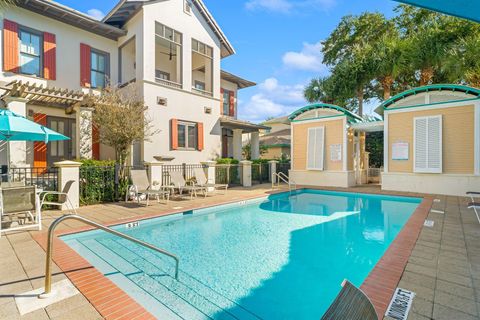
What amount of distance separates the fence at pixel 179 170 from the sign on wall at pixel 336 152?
7.41 metres

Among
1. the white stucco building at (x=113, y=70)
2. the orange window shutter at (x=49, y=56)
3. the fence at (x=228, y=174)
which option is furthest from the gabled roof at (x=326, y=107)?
the orange window shutter at (x=49, y=56)

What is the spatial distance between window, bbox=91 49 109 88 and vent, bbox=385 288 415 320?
1479 cm

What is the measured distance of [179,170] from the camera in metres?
12.3

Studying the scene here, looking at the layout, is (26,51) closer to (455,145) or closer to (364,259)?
(364,259)

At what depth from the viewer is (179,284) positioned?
13.1ft

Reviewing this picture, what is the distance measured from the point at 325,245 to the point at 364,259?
3.15 ft

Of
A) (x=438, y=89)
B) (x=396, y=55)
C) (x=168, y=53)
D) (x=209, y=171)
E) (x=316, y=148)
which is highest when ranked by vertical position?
(x=168, y=53)

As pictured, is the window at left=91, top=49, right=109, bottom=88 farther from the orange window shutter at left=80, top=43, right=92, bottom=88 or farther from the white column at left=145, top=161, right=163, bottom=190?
the white column at left=145, top=161, right=163, bottom=190

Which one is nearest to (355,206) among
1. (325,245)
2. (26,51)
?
(325,245)

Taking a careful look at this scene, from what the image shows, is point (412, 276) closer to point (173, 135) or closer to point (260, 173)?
point (173, 135)

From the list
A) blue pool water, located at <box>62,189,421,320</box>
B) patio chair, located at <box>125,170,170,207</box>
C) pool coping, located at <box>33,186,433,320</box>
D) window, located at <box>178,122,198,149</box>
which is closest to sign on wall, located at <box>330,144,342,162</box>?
blue pool water, located at <box>62,189,421,320</box>

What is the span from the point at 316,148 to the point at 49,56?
14.2 m

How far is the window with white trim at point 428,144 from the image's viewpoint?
11.4 meters

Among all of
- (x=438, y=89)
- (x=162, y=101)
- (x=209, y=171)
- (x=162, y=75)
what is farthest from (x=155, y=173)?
(x=438, y=89)
